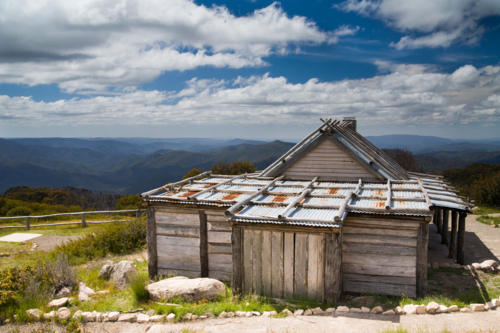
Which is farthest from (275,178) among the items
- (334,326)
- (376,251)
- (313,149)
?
(334,326)

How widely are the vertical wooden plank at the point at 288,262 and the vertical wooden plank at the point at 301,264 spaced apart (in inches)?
4.3

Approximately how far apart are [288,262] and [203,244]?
3.76 metres

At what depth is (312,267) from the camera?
8.78 metres

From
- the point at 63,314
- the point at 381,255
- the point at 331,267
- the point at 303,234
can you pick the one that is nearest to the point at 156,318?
the point at 63,314

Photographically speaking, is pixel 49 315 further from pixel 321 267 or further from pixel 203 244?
pixel 321 267

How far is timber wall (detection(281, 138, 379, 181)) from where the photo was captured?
564 inches

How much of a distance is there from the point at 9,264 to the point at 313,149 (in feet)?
47.3

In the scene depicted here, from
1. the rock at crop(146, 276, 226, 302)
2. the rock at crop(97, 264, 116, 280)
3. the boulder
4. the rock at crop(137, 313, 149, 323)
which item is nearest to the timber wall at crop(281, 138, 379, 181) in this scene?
the rock at crop(146, 276, 226, 302)

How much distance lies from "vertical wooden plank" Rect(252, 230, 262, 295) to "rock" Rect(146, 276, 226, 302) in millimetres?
1106

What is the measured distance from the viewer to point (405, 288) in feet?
31.8

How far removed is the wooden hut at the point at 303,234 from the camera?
29.0ft

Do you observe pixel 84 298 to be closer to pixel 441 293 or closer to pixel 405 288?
pixel 405 288

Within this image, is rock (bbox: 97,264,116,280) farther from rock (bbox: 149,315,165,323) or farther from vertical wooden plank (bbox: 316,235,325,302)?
vertical wooden plank (bbox: 316,235,325,302)

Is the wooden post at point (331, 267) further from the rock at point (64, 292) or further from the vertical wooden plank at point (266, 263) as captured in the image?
the rock at point (64, 292)
